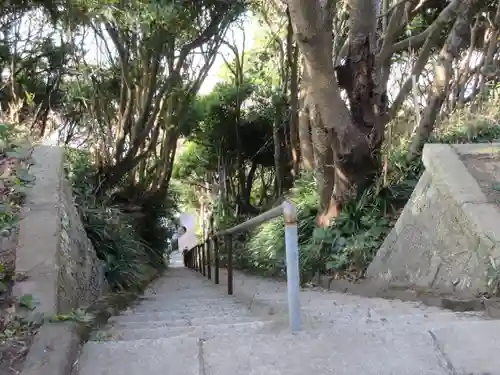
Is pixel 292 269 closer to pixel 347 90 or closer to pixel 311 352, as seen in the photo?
pixel 311 352

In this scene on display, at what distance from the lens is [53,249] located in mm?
3314

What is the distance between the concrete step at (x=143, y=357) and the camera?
219cm

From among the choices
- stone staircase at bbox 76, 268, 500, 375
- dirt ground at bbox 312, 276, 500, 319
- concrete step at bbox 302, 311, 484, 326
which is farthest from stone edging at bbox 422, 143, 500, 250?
stone staircase at bbox 76, 268, 500, 375

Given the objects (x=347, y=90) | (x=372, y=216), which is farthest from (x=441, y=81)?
(x=372, y=216)

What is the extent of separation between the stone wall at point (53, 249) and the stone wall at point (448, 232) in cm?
236

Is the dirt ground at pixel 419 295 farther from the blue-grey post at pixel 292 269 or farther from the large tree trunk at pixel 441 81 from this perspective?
the large tree trunk at pixel 441 81

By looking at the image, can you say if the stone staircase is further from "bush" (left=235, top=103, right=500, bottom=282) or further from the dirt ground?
"bush" (left=235, top=103, right=500, bottom=282)

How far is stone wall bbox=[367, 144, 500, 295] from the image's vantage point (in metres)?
3.70

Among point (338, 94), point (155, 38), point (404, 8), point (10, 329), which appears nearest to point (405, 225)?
point (338, 94)

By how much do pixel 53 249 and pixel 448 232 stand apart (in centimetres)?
261

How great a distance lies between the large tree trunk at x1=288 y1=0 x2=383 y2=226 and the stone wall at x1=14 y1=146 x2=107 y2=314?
2.42 metres

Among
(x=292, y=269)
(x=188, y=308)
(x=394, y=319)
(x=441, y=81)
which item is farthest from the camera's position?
(x=441, y=81)

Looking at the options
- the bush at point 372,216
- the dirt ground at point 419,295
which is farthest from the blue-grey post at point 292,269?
the bush at point 372,216

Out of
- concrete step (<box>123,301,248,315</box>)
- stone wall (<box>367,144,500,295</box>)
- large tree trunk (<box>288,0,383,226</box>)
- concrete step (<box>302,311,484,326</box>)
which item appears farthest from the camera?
large tree trunk (<box>288,0,383,226</box>)
